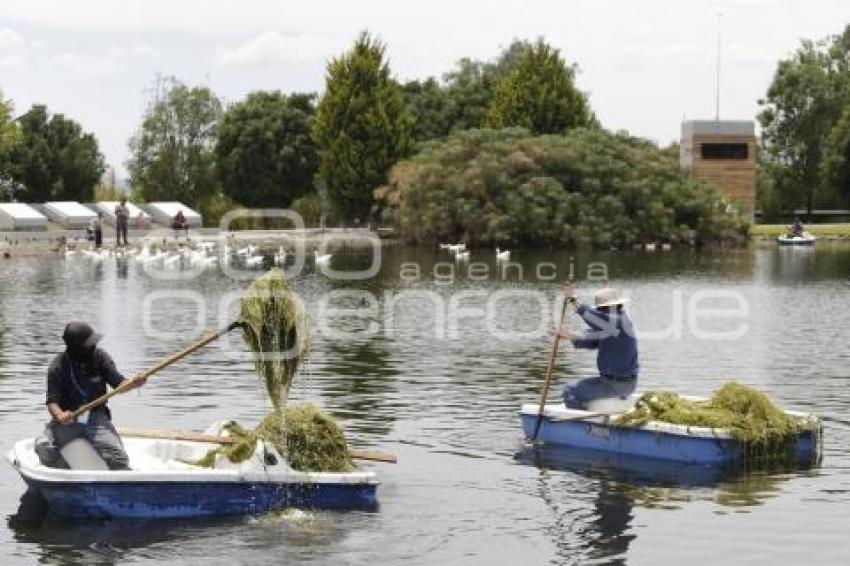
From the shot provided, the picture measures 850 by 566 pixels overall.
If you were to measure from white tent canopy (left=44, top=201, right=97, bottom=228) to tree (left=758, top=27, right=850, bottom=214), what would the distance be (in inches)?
→ 2195

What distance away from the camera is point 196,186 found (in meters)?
117

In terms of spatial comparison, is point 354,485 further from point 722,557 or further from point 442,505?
point 722,557

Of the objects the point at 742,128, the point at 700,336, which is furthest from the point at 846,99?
the point at 700,336

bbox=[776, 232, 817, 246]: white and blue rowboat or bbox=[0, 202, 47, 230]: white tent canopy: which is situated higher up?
bbox=[0, 202, 47, 230]: white tent canopy

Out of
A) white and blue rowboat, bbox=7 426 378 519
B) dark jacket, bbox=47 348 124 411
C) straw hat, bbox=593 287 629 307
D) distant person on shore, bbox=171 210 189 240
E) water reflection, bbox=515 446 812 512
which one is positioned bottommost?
water reflection, bbox=515 446 812 512

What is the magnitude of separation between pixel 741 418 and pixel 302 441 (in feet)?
22.4

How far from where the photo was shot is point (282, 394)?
70.2 feet

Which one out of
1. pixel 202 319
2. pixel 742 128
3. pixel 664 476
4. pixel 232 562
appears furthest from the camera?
pixel 742 128

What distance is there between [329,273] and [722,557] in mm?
47685

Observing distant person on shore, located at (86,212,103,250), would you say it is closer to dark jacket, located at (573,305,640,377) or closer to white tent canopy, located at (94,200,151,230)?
white tent canopy, located at (94,200,151,230)

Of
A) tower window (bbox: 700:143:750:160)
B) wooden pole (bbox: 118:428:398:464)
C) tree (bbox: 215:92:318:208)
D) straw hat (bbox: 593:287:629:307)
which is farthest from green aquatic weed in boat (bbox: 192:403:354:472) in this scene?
tower window (bbox: 700:143:750:160)

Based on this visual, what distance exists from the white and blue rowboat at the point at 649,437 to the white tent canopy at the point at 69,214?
7033 cm

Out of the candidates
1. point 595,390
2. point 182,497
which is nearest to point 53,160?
point 595,390

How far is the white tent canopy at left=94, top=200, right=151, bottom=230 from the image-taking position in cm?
9431
